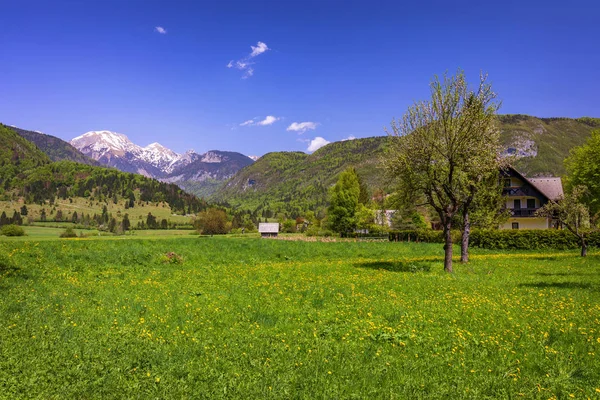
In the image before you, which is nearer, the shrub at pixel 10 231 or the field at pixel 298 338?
the field at pixel 298 338

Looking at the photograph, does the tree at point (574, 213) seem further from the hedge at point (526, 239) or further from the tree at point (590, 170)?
the tree at point (590, 170)

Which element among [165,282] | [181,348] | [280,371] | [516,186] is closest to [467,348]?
[280,371]

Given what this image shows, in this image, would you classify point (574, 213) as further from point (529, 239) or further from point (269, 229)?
point (269, 229)

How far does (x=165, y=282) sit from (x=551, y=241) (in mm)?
54493

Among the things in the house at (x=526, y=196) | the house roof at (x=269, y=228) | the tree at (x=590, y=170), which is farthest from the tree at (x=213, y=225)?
the tree at (x=590, y=170)

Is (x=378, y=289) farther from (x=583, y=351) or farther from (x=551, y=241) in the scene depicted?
(x=551, y=241)

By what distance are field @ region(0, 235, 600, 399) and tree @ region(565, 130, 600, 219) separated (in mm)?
Answer: 55545

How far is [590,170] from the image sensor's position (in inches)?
2544

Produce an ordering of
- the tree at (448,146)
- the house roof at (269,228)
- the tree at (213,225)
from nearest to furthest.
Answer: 1. the tree at (448,146)
2. the tree at (213,225)
3. the house roof at (269,228)

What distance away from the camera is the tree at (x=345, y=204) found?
3728 inches

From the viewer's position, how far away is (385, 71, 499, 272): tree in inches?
1029

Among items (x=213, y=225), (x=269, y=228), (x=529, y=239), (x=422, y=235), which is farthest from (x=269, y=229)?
(x=529, y=239)

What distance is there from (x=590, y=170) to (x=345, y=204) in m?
50.3

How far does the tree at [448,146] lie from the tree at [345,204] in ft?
219
